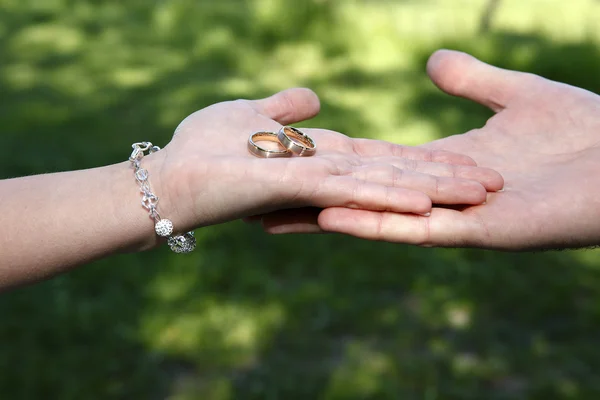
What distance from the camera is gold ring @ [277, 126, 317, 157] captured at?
220 cm


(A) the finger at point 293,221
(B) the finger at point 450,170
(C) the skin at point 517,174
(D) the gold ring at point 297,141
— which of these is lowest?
(A) the finger at point 293,221

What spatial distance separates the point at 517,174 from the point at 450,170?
10.9 inches

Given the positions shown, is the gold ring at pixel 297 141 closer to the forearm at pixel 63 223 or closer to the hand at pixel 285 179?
the hand at pixel 285 179

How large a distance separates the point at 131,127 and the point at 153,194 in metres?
2.41

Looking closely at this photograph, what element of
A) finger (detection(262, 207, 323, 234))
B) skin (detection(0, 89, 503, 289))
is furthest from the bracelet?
finger (detection(262, 207, 323, 234))

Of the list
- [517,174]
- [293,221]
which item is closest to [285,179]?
[293,221]

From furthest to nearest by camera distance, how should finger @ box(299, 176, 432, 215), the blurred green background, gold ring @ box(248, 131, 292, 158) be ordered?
the blurred green background < gold ring @ box(248, 131, 292, 158) < finger @ box(299, 176, 432, 215)

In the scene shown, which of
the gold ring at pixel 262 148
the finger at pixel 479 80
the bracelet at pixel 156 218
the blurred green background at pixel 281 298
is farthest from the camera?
the blurred green background at pixel 281 298

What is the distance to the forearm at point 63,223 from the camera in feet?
6.41

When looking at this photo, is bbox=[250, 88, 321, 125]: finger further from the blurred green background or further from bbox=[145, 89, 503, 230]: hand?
the blurred green background

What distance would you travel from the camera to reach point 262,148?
2.21 metres

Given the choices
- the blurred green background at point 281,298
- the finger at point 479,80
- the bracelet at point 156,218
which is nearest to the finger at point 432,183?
the bracelet at point 156,218

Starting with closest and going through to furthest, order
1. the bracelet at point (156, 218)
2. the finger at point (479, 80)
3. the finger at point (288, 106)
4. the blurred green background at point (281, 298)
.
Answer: the bracelet at point (156, 218)
the finger at point (288, 106)
the finger at point (479, 80)
the blurred green background at point (281, 298)

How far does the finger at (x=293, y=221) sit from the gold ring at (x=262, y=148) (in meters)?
0.20
